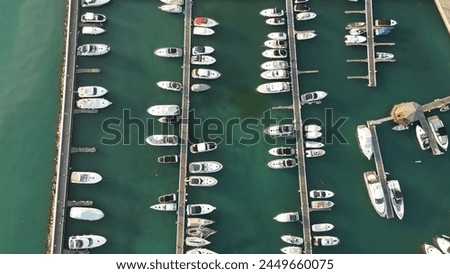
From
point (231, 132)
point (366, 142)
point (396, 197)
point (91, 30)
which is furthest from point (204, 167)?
point (396, 197)

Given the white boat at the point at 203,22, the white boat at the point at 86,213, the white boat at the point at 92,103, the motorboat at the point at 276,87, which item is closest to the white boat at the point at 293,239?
the motorboat at the point at 276,87

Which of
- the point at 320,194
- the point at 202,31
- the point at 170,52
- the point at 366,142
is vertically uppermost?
the point at 202,31

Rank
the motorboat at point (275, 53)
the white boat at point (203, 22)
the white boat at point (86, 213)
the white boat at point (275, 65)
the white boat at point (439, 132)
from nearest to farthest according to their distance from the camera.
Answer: the white boat at point (86, 213)
the white boat at point (439, 132)
the white boat at point (275, 65)
the motorboat at point (275, 53)
the white boat at point (203, 22)

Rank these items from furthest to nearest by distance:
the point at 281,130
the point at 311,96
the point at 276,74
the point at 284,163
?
the point at 276,74 < the point at 311,96 < the point at 281,130 < the point at 284,163

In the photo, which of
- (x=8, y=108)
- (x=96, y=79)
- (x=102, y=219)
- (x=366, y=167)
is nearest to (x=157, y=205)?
(x=102, y=219)

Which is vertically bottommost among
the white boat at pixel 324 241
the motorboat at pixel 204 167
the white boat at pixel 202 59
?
the white boat at pixel 324 241

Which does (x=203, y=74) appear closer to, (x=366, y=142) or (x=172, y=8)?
(x=172, y=8)

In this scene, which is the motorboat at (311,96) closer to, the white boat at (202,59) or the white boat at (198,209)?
the white boat at (202,59)
